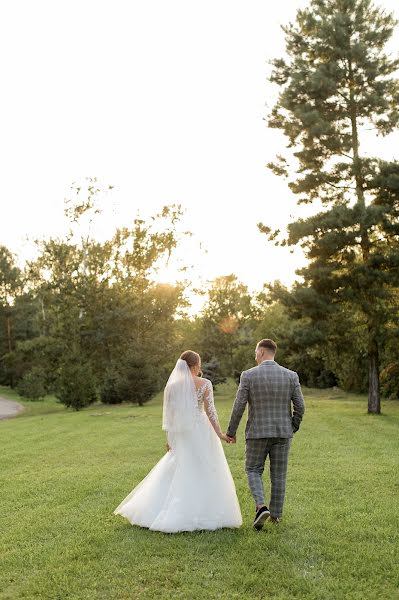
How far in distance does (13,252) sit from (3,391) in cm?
1867

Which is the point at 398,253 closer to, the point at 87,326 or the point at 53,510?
the point at 53,510

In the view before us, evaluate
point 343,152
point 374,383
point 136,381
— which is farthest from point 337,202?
point 136,381

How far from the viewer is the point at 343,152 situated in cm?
2958

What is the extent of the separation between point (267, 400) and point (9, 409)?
35.8m

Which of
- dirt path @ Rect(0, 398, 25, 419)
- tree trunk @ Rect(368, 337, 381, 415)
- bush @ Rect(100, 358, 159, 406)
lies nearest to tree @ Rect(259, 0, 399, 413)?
tree trunk @ Rect(368, 337, 381, 415)

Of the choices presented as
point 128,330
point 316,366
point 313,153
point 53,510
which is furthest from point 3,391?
point 53,510

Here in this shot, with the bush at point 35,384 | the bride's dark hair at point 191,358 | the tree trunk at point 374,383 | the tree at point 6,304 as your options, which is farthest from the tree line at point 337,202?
the tree at point 6,304

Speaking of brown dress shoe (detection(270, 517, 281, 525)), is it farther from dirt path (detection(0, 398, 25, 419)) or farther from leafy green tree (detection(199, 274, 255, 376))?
leafy green tree (detection(199, 274, 255, 376))

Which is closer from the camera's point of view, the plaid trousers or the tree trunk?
the plaid trousers

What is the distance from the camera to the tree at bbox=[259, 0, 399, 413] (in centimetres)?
2788

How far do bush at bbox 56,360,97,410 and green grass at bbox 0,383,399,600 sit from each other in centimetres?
2070

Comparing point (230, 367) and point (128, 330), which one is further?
point (230, 367)

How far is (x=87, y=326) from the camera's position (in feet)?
152

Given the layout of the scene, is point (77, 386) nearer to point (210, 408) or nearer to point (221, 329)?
point (221, 329)
